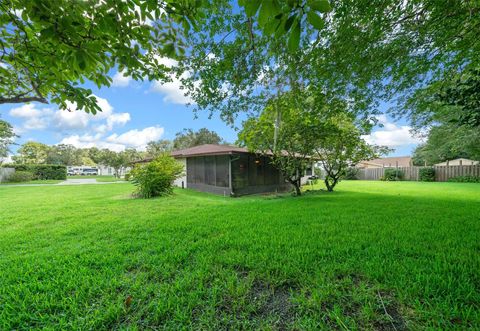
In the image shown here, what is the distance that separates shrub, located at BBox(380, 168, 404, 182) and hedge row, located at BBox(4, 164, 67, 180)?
119 ft

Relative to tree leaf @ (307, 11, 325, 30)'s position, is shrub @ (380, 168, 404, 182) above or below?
below

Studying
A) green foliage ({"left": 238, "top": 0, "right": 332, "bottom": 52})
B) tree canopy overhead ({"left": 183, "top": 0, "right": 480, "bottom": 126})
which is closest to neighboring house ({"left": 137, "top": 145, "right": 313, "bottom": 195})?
tree canopy overhead ({"left": 183, "top": 0, "right": 480, "bottom": 126})

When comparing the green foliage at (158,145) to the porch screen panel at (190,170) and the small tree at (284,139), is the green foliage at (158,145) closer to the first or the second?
the porch screen panel at (190,170)

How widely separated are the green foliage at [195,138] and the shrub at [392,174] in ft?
71.1

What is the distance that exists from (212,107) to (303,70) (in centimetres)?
194

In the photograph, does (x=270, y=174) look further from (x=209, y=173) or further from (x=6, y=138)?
(x=6, y=138)

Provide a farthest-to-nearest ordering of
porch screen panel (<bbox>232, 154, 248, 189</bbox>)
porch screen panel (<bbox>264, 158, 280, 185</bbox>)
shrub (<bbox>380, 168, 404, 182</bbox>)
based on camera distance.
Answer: shrub (<bbox>380, 168, 404, 182</bbox>)
porch screen panel (<bbox>264, 158, 280, 185</bbox>)
porch screen panel (<bbox>232, 154, 248, 189</bbox>)

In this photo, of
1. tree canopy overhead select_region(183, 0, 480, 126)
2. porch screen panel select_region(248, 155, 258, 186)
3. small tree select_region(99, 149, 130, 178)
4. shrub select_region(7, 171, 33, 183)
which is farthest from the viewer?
small tree select_region(99, 149, 130, 178)

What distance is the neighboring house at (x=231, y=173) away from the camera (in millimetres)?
10719

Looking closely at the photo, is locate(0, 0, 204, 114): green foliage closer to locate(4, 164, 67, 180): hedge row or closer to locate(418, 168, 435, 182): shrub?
locate(418, 168, 435, 182): shrub

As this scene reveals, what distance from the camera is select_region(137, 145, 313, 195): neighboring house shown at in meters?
10.7

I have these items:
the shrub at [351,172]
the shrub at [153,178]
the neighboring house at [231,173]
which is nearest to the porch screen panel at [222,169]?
the neighboring house at [231,173]

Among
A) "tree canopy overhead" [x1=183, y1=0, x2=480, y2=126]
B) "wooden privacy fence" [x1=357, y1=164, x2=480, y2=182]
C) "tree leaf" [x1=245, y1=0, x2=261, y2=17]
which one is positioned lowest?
"wooden privacy fence" [x1=357, y1=164, x2=480, y2=182]

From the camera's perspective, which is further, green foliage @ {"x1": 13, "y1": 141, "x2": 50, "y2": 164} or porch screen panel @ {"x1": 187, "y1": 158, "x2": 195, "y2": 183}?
green foliage @ {"x1": 13, "y1": 141, "x2": 50, "y2": 164}
